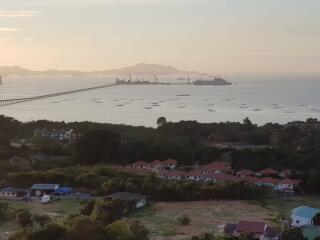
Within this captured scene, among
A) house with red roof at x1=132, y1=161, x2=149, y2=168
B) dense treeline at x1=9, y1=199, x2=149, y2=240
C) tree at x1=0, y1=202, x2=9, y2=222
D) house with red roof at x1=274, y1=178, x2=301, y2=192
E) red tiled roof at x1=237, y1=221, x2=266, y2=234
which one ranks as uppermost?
dense treeline at x1=9, y1=199, x2=149, y2=240

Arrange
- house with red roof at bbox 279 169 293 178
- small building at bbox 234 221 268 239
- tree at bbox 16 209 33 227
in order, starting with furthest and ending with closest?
house with red roof at bbox 279 169 293 178
tree at bbox 16 209 33 227
small building at bbox 234 221 268 239

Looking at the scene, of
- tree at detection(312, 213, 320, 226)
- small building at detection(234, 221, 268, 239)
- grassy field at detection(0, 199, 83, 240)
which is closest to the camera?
small building at detection(234, 221, 268, 239)

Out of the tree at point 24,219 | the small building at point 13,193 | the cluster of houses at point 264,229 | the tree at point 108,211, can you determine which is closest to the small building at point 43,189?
the small building at point 13,193

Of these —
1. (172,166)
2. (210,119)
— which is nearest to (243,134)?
(172,166)

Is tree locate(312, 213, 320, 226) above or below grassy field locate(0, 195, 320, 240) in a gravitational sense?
above

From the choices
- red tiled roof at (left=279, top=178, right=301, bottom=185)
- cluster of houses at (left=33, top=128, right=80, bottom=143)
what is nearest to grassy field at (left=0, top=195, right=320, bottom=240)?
red tiled roof at (left=279, top=178, right=301, bottom=185)

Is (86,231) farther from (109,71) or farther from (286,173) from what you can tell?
(109,71)

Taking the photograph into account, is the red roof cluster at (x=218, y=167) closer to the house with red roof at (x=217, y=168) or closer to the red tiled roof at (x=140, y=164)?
the house with red roof at (x=217, y=168)

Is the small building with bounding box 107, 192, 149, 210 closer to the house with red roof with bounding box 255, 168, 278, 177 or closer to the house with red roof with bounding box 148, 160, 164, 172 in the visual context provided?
the house with red roof with bounding box 148, 160, 164, 172

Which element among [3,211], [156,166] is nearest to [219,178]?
[156,166]
